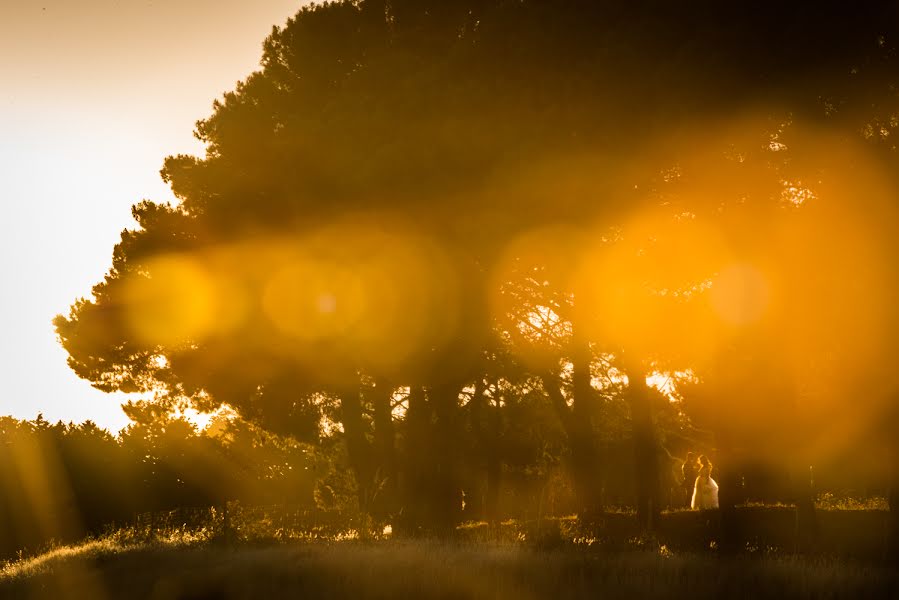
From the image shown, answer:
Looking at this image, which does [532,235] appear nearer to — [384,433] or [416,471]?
[416,471]

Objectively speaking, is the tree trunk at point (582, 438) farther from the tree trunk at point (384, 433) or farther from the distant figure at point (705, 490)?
the tree trunk at point (384, 433)

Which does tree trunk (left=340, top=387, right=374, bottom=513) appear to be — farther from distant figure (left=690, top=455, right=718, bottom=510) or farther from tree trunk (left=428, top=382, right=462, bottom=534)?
distant figure (left=690, top=455, right=718, bottom=510)

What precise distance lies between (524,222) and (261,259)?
22.1ft

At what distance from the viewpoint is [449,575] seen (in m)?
9.34

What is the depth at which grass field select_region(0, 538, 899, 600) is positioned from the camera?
8.56 metres

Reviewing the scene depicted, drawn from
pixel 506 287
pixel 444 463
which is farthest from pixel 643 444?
pixel 506 287

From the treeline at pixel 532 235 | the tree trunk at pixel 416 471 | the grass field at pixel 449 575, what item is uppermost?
the treeline at pixel 532 235

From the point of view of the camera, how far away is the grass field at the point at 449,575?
8.56m

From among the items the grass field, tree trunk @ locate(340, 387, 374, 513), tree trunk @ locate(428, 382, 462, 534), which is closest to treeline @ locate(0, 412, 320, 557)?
tree trunk @ locate(340, 387, 374, 513)

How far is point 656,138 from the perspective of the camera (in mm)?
13477

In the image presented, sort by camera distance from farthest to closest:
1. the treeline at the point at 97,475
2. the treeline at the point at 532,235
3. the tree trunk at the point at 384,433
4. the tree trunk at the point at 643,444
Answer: the tree trunk at the point at 384,433
the treeline at the point at 97,475
the tree trunk at the point at 643,444
the treeline at the point at 532,235

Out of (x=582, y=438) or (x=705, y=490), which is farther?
(x=582, y=438)

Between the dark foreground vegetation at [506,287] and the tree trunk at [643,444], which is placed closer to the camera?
the dark foreground vegetation at [506,287]

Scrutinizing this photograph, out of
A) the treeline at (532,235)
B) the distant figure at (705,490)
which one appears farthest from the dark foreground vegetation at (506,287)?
the distant figure at (705,490)
